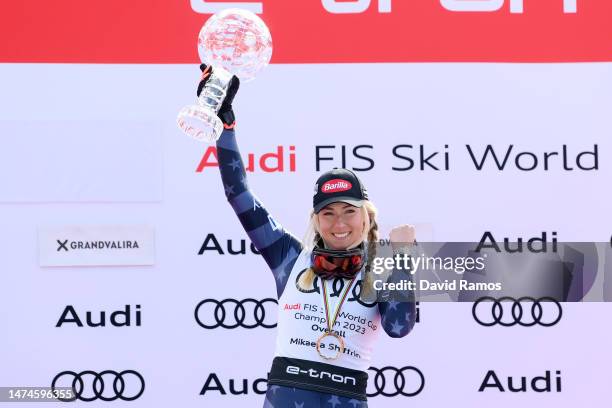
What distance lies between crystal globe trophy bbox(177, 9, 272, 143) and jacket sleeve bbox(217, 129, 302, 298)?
0.33ft

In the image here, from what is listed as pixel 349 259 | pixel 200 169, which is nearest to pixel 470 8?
pixel 200 169

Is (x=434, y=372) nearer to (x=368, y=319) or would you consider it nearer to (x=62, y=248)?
(x=368, y=319)

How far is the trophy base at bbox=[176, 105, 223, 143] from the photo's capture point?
2.49m

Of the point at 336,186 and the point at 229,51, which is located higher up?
the point at 229,51

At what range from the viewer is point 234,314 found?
364 cm

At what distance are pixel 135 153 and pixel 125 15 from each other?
526 millimetres

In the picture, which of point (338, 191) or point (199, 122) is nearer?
point (199, 122)

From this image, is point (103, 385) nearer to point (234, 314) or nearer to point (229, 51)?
point (234, 314)

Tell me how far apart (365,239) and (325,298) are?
20cm

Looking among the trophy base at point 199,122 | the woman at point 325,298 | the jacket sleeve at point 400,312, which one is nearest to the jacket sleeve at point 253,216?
the woman at point 325,298

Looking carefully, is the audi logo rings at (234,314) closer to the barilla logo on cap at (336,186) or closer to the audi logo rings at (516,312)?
the audi logo rings at (516,312)

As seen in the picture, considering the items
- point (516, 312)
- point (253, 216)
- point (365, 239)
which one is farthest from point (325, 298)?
point (516, 312)

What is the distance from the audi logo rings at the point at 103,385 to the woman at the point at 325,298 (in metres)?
1.13

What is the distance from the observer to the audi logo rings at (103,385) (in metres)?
3.63
